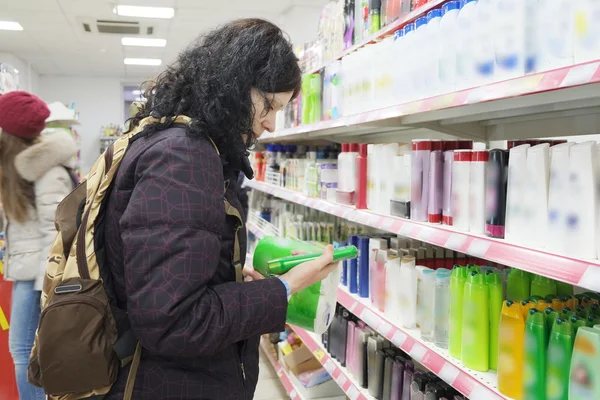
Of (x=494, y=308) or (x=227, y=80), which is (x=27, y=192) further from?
(x=494, y=308)

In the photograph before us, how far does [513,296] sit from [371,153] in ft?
2.66

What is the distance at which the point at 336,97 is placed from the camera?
2.42 meters

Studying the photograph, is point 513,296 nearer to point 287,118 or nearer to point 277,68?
point 277,68

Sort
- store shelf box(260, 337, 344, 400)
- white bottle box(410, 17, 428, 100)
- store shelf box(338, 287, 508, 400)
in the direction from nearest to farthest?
store shelf box(338, 287, 508, 400), white bottle box(410, 17, 428, 100), store shelf box(260, 337, 344, 400)

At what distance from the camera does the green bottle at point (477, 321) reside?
4.67 ft

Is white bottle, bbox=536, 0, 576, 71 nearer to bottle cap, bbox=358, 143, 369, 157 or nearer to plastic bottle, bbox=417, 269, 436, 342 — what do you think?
plastic bottle, bbox=417, 269, 436, 342

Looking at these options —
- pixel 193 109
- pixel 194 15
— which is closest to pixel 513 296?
pixel 193 109

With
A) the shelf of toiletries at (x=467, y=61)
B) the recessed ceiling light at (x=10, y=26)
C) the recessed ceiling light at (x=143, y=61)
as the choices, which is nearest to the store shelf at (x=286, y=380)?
the shelf of toiletries at (x=467, y=61)

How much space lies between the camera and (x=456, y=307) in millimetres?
1520

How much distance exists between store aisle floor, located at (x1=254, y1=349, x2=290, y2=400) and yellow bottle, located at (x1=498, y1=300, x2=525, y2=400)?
96.3 inches

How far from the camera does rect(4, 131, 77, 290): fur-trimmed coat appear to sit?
2580mm

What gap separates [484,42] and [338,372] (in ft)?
5.48

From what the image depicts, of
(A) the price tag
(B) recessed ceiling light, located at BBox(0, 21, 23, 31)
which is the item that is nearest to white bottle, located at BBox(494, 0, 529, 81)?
(A) the price tag

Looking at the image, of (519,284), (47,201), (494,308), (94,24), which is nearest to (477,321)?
(494,308)
